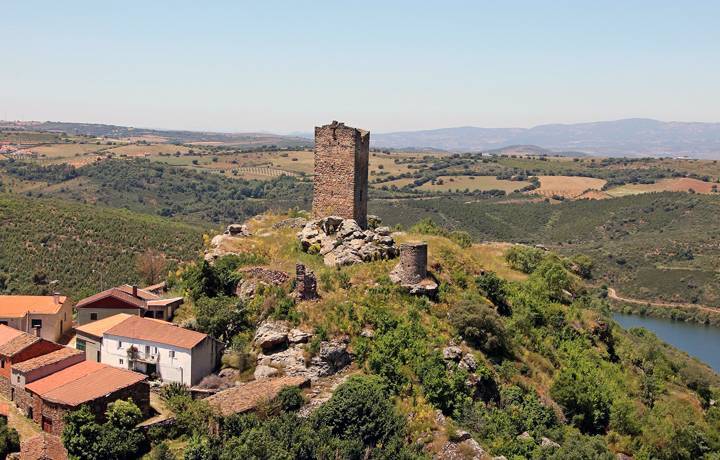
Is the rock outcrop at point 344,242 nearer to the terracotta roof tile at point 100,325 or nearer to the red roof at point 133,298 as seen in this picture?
the red roof at point 133,298

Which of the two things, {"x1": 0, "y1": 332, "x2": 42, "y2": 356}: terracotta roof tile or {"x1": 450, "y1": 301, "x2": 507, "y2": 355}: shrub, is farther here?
{"x1": 450, "y1": 301, "x2": 507, "y2": 355}: shrub

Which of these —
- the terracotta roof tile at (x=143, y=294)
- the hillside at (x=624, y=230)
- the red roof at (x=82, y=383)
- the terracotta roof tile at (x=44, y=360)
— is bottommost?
the hillside at (x=624, y=230)

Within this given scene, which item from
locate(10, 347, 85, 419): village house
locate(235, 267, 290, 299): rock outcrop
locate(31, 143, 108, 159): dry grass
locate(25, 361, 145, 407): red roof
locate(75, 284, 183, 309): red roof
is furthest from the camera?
locate(31, 143, 108, 159): dry grass

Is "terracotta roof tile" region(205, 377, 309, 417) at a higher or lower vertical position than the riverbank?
higher

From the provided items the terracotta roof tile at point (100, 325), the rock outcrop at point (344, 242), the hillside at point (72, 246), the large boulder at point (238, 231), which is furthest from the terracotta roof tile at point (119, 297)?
the hillside at point (72, 246)

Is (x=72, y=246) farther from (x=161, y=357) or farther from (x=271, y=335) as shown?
(x=271, y=335)

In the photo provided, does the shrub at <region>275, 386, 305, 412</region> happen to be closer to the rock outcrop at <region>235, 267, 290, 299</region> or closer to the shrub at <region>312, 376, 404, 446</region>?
the shrub at <region>312, 376, 404, 446</region>

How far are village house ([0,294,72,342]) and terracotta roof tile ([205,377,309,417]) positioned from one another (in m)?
8.68

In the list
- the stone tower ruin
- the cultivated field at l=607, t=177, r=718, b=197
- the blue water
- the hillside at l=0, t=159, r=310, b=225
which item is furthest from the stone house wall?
the cultivated field at l=607, t=177, r=718, b=197

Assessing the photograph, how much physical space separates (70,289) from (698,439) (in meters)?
33.7

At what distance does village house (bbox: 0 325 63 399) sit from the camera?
74.4 feet

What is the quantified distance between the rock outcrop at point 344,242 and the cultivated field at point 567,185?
96.7 metres

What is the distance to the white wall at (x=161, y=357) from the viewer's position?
22516 mm

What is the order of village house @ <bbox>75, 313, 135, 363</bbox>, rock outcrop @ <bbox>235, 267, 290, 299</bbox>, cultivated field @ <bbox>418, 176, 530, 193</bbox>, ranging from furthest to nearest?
cultivated field @ <bbox>418, 176, 530, 193</bbox> < rock outcrop @ <bbox>235, 267, 290, 299</bbox> < village house @ <bbox>75, 313, 135, 363</bbox>
